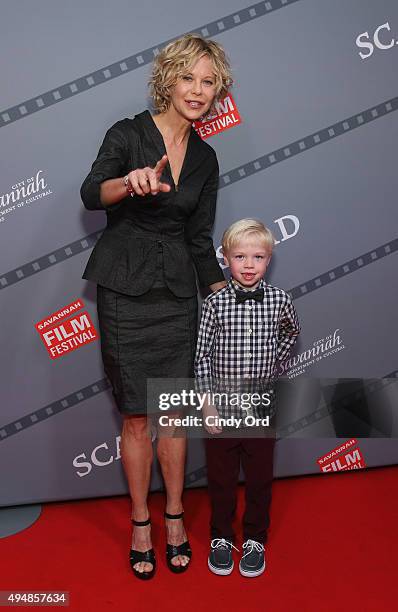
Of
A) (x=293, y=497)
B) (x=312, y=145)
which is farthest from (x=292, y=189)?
(x=293, y=497)

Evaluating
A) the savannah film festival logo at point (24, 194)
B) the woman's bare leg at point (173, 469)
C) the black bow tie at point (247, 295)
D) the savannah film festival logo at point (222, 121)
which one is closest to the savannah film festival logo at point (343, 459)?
the woman's bare leg at point (173, 469)

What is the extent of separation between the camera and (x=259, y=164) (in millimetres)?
2381

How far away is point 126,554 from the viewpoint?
2223mm

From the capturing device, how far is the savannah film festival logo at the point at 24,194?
7.48 ft

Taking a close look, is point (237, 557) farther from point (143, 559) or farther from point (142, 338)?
point (142, 338)

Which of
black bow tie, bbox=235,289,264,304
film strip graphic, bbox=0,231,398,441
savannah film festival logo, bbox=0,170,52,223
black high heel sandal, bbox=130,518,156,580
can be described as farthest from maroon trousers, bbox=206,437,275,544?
savannah film festival logo, bbox=0,170,52,223

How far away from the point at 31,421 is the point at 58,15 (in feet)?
4.48

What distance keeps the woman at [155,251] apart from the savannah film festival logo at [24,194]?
366mm

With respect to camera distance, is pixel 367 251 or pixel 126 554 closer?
pixel 126 554

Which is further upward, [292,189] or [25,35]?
[25,35]

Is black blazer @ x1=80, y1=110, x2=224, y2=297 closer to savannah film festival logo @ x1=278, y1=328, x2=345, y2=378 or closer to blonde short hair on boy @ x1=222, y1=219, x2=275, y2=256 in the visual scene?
blonde short hair on boy @ x1=222, y1=219, x2=275, y2=256

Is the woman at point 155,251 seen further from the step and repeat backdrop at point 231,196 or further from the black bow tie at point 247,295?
the step and repeat backdrop at point 231,196

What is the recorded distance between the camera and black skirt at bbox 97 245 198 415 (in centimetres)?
202

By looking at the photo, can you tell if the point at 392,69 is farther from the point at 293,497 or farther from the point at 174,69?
the point at 293,497
